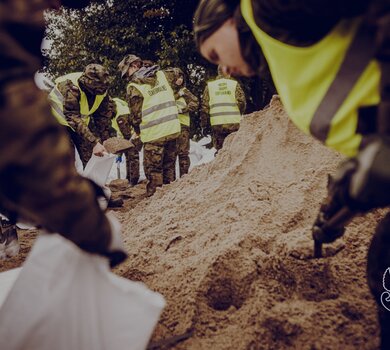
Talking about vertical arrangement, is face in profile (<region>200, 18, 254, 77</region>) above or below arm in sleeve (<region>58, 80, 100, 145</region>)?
above

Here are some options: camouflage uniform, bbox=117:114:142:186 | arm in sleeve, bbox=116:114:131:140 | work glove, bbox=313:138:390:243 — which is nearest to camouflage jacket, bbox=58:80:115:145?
camouflage uniform, bbox=117:114:142:186

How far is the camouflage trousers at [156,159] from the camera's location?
5.12 meters

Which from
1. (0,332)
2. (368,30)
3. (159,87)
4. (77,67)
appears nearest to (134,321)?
(0,332)

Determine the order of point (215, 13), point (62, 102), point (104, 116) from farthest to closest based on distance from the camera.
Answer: point (104, 116)
point (62, 102)
point (215, 13)

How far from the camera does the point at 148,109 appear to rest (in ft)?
16.7

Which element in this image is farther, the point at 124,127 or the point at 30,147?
the point at 124,127

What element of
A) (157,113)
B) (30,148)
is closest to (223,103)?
(157,113)

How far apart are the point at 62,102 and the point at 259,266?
350 centimetres

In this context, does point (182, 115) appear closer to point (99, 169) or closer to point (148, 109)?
point (148, 109)

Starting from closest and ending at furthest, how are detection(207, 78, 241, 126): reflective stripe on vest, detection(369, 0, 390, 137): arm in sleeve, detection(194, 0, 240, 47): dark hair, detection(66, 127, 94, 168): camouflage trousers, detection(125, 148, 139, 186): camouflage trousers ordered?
detection(369, 0, 390, 137): arm in sleeve
detection(194, 0, 240, 47): dark hair
detection(66, 127, 94, 168): camouflage trousers
detection(207, 78, 241, 126): reflective stripe on vest
detection(125, 148, 139, 186): camouflage trousers

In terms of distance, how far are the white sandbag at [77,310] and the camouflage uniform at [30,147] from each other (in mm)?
232

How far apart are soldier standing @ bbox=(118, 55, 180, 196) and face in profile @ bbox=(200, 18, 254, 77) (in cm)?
380

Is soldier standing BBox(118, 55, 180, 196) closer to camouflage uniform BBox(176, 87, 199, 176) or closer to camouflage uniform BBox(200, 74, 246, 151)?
camouflage uniform BBox(176, 87, 199, 176)

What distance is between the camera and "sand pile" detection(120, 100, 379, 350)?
154cm
